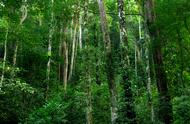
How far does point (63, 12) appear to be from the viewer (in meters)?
26.8

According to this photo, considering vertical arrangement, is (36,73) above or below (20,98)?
above

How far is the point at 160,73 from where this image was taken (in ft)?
55.3

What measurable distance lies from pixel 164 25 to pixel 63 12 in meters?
11.3

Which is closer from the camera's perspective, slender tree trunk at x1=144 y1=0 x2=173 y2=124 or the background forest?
the background forest

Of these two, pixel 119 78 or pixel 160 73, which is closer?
pixel 119 78

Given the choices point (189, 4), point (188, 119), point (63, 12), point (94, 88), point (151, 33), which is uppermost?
point (63, 12)

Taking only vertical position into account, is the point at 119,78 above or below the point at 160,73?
below

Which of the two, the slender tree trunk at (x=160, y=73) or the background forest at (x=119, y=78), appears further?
the slender tree trunk at (x=160, y=73)

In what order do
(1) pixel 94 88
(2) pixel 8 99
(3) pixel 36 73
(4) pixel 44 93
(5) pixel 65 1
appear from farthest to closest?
(5) pixel 65 1 → (3) pixel 36 73 → (4) pixel 44 93 → (1) pixel 94 88 → (2) pixel 8 99

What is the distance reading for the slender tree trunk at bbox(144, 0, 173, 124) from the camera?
1549 centimetres

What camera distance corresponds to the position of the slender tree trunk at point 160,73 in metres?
15.5

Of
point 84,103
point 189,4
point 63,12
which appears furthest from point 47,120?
point 63,12

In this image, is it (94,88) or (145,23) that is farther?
(94,88)

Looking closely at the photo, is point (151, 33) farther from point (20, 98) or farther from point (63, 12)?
point (63, 12)
